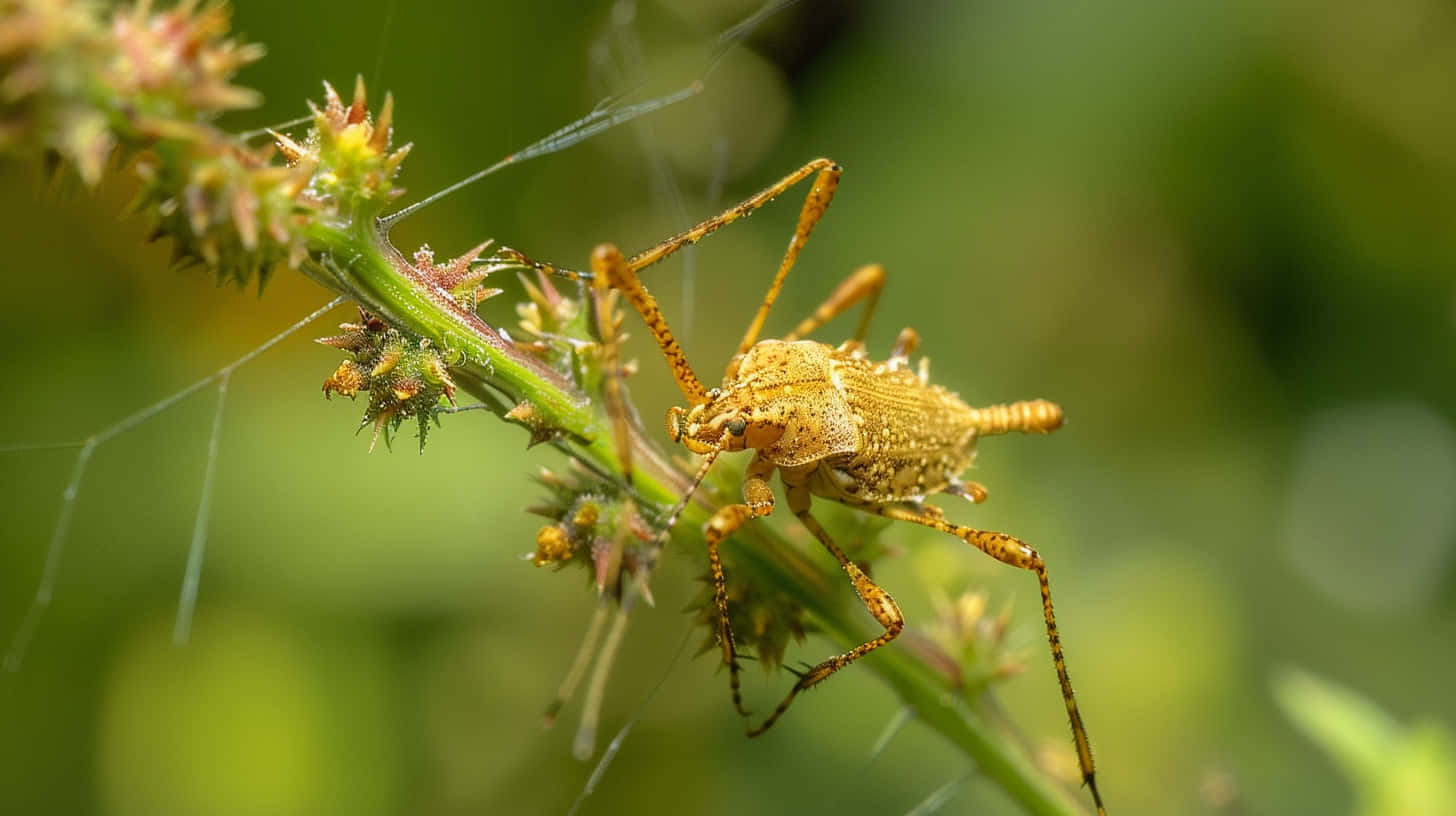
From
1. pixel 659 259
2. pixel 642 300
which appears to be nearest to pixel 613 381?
pixel 642 300

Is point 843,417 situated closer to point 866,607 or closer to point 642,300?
point 866,607

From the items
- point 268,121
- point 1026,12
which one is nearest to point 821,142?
point 1026,12

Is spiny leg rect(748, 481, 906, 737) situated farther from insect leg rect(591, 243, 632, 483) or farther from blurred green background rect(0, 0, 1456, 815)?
insect leg rect(591, 243, 632, 483)

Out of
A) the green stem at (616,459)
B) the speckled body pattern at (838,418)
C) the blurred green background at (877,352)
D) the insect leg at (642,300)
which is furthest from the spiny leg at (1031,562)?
the insect leg at (642,300)

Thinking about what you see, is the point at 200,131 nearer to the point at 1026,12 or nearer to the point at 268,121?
the point at 268,121

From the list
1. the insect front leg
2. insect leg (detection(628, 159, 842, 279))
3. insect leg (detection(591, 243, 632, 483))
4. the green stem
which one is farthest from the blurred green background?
insect leg (detection(591, 243, 632, 483))

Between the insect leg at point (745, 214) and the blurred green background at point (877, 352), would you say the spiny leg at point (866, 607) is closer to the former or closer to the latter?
the blurred green background at point (877, 352)

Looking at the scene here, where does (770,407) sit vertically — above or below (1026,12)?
below
